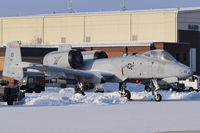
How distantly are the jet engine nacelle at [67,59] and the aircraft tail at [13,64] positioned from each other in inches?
101

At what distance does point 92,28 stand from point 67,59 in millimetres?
59157

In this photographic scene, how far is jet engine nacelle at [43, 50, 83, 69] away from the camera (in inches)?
1608

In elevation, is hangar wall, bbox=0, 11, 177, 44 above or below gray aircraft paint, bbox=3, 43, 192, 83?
above

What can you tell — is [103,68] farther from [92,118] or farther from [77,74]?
[92,118]

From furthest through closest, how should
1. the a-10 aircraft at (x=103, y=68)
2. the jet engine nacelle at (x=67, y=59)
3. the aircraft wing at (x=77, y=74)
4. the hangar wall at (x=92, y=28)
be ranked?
the hangar wall at (x=92, y=28) → the jet engine nacelle at (x=67, y=59) → the aircraft wing at (x=77, y=74) → the a-10 aircraft at (x=103, y=68)

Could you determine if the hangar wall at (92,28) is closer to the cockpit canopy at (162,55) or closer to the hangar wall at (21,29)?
the hangar wall at (21,29)

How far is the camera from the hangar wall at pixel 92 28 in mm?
93312

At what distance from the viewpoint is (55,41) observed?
103125 millimetres

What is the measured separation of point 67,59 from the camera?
40906mm

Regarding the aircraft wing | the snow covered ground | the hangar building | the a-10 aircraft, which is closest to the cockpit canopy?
the a-10 aircraft

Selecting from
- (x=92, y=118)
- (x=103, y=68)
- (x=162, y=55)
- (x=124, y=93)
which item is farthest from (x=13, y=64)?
(x=92, y=118)

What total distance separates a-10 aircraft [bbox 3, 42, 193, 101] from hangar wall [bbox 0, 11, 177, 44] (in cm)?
5200

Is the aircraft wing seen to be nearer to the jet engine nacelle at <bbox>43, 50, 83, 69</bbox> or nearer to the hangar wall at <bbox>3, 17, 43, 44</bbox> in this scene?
the jet engine nacelle at <bbox>43, 50, 83, 69</bbox>

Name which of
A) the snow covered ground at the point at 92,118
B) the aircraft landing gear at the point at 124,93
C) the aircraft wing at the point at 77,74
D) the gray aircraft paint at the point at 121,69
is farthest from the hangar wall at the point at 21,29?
the snow covered ground at the point at 92,118
